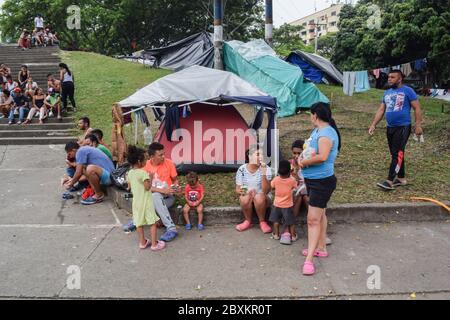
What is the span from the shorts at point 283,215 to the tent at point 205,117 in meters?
2.24

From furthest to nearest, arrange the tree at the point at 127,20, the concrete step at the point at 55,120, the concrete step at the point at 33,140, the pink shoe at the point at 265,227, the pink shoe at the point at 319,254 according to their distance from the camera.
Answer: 1. the tree at the point at 127,20
2. the concrete step at the point at 55,120
3. the concrete step at the point at 33,140
4. the pink shoe at the point at 265,227
5. the pink shoe at the point at 319,254

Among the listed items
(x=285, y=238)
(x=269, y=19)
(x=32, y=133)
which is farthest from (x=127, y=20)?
(x=285, y=238)

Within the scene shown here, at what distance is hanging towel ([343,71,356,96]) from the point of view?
16.4m

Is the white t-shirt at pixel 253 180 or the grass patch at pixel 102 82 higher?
the grass patch at pixel 102 82

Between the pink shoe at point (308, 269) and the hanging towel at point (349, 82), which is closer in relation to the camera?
the pink shoe at point (308, 269)

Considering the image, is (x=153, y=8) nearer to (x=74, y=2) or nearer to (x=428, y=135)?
(x=74, y=2)

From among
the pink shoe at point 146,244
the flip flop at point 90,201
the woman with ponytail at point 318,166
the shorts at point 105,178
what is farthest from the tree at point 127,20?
the woman with ponytail at point 318,166

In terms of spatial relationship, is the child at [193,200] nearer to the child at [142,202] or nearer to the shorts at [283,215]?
the child at [142,202]

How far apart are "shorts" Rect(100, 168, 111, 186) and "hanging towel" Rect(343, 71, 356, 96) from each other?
12.0m

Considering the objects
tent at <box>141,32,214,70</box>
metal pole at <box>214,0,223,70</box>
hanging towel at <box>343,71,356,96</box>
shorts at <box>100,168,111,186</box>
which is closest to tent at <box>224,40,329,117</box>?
tent at <box>141,32,214,70</box>

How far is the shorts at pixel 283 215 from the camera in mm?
5137

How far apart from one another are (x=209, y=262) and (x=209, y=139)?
3649 millimetres

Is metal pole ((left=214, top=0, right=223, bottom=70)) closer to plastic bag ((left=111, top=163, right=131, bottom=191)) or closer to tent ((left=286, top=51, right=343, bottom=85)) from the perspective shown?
tent ((left=286, top=51, right=343, bottom=85))
